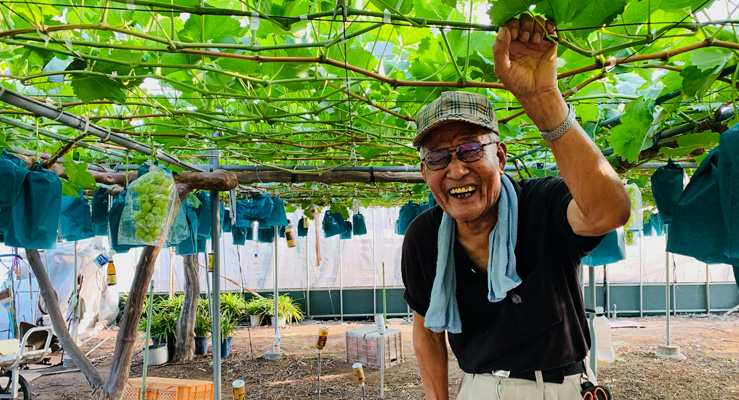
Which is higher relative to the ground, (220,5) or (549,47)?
(220,5)

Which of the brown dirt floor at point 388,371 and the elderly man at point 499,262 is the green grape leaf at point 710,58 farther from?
the brown dirt floor at point 388,371

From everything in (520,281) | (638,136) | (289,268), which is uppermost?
(638,136)

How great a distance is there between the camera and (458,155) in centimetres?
145

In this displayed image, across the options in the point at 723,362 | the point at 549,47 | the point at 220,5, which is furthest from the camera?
the point at 723,362

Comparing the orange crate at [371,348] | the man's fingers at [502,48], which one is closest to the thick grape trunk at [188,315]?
the orange crate at [371,348]

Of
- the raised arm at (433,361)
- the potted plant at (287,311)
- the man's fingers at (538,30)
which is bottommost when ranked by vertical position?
the potted plant at (287,311)

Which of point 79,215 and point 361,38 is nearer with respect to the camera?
point 361,38

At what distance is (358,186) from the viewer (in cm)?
686

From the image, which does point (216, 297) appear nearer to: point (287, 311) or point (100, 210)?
point (100, 210)

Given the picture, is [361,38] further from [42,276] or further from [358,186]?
[358,186]

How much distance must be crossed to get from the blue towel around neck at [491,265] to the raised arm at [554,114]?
1.08 feet

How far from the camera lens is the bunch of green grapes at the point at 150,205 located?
2564 millimetres

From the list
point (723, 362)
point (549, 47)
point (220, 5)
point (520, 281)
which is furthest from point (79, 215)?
point (723, 362)

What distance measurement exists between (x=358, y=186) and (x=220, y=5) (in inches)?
197
